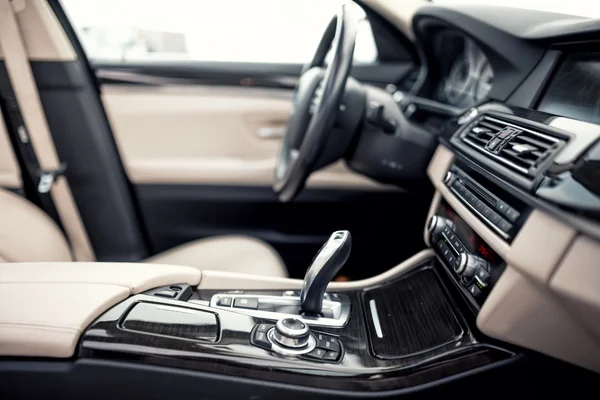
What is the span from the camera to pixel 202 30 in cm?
168

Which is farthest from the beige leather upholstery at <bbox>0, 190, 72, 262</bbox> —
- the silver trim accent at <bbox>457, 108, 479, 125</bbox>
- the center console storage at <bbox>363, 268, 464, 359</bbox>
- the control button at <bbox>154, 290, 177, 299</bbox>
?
the silver trim accent at <bbox>457, 108, 479, 125</bbox>

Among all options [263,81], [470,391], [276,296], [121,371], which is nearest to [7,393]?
[121,371]

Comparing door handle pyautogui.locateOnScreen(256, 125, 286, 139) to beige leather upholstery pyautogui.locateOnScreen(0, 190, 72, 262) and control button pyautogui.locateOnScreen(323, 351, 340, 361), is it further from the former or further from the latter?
control button pyautogui.locateOnScreen(323, 351, 340, 361)

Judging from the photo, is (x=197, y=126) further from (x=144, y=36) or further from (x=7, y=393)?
(x=7, y=393)

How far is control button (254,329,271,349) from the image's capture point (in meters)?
0.77

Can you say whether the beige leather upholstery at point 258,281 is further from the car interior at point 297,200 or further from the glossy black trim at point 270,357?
the glossy black trim at point 270,357

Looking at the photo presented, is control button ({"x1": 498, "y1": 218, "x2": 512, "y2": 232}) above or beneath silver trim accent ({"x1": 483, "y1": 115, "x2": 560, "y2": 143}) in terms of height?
beneath

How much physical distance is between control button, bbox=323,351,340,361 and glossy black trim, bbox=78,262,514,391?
1 cm

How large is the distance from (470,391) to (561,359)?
137 millimetres

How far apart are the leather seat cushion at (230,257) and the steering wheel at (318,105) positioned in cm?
16

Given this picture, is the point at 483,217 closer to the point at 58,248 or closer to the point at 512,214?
the point at 512,214

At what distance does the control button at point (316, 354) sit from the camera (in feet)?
2.55

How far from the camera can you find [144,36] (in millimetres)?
1733

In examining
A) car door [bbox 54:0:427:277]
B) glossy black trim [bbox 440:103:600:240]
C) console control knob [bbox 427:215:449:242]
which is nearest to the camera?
glossy black trim [bbox 440:103:600:240]
